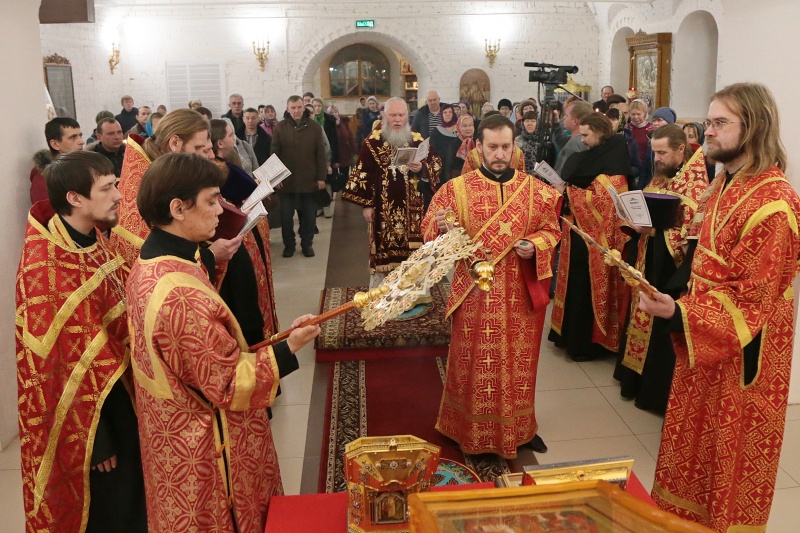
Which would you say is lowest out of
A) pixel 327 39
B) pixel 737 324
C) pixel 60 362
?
pixel 60 362

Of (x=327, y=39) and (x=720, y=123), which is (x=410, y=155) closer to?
(x=720, y=123)

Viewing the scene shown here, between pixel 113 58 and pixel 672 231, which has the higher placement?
pixel 113 58

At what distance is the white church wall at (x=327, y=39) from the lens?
18.0m

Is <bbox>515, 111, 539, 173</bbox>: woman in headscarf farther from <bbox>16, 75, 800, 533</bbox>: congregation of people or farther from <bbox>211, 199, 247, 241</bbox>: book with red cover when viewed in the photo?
<bbox>211, 199, 247, 241</bbox>: book with red cover

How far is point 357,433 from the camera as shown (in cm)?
447

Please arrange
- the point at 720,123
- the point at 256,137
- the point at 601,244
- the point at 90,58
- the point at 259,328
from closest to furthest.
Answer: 1. the point at 720,123
2. the point at 259,328
3. the point at 601,244
4. the point at 256,137
5. the point at 90,58

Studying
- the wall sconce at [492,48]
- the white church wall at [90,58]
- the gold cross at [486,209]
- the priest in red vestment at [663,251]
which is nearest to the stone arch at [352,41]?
the wall sconce at [492,48]

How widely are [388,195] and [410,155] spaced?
47 centimetres

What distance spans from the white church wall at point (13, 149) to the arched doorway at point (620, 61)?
52.0 ft

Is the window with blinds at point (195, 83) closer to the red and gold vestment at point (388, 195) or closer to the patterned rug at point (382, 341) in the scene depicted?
the red and gold vestment at point (388, 195)

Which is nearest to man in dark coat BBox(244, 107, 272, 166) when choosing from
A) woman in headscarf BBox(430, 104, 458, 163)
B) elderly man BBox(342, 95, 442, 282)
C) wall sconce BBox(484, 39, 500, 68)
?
woman in headscarf BBox(430, 104, 458, 163)

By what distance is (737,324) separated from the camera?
2.68 metres

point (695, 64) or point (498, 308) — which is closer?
point (498, 308)

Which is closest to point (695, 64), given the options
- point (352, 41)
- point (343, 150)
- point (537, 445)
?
point (343, 150)
